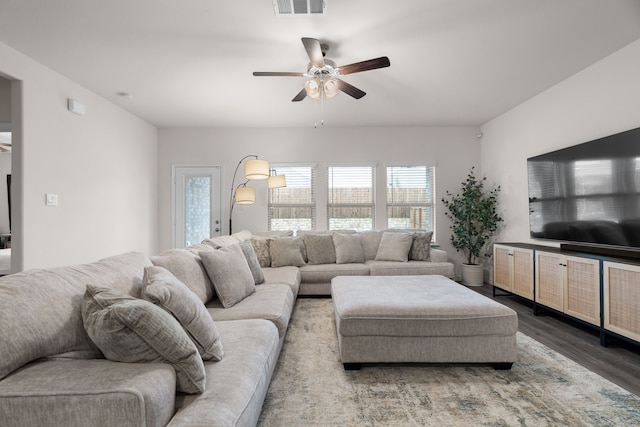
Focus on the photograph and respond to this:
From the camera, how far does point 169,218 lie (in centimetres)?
557

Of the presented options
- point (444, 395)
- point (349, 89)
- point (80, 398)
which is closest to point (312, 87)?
point (349, 89)

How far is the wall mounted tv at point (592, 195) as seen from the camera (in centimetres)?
274

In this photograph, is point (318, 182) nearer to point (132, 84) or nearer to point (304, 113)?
point (304, 113)

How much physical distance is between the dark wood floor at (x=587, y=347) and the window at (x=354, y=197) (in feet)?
8.89

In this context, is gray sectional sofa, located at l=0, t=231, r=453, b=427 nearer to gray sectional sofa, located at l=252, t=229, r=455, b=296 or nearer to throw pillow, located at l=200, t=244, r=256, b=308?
throw pillow, located at l=200, t=244, r=256, b=308

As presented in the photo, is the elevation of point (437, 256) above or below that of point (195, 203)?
below

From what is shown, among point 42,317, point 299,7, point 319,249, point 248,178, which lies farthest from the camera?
point 248,178

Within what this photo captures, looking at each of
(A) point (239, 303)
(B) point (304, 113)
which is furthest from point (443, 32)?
(A) point (239, 303)

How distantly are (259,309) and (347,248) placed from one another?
8.18 ft

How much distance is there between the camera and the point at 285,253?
4.25m

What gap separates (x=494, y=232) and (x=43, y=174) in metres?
6.07

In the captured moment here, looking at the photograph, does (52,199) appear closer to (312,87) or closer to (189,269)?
(189,269)

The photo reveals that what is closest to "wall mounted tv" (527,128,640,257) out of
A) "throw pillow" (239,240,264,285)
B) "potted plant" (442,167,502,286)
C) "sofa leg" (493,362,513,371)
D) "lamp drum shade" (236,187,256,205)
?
"potted plant" (442,167,502,286)

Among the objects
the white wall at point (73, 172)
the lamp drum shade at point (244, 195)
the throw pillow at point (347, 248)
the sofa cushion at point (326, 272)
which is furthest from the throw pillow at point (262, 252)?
the white wall at point (73, 172)
